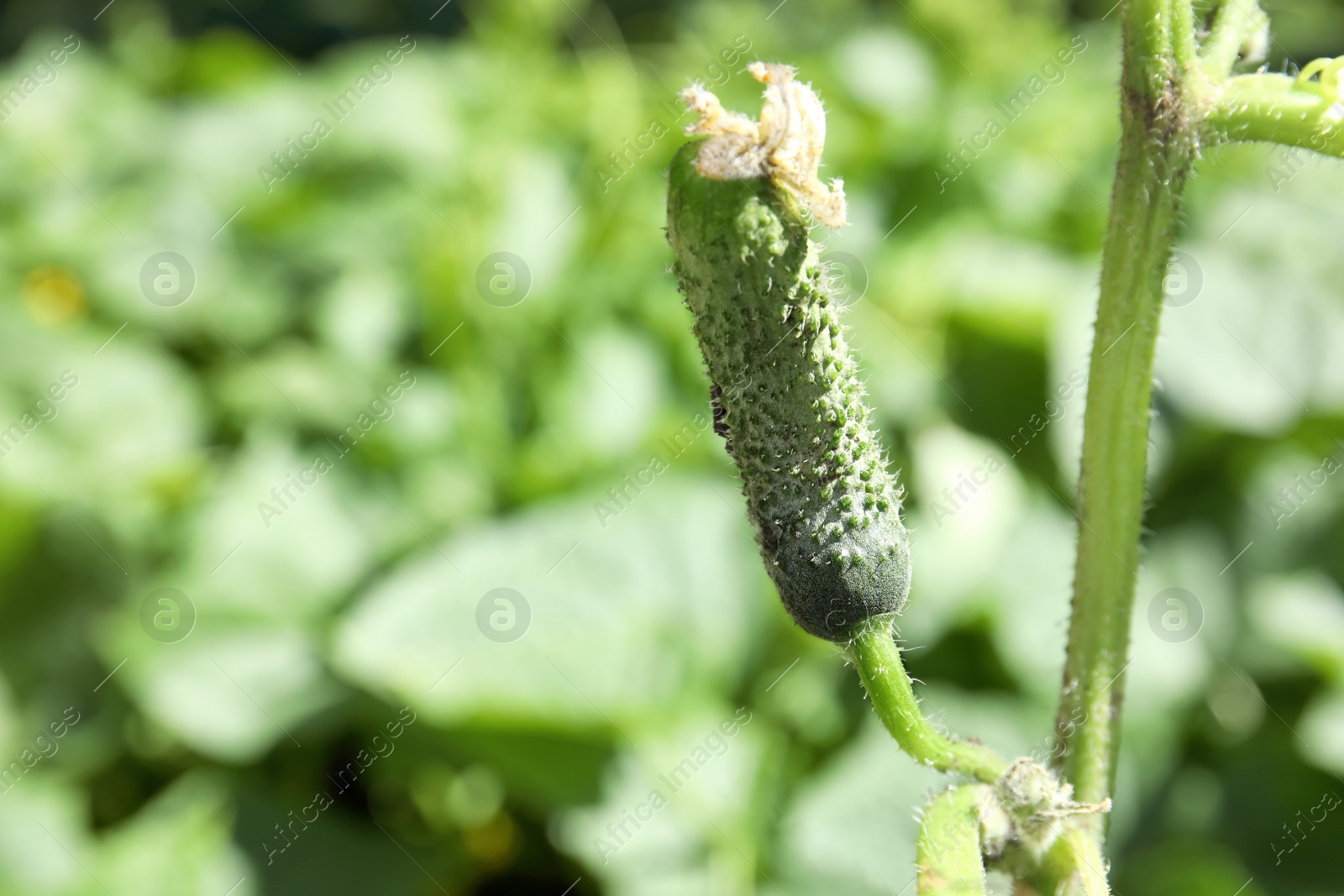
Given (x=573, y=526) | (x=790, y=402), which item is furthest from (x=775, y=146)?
(x=573, y=526)

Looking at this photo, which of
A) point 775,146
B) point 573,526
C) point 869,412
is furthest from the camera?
point 573,526

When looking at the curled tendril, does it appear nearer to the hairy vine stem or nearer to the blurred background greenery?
the hairy vine stem

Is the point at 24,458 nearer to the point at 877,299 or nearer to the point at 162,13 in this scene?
the point at 877,299

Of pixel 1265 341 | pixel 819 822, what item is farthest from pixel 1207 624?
pixel 819 822

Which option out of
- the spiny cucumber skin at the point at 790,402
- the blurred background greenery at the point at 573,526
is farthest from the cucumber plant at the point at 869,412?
the blurred background greenery at the point at 573,526

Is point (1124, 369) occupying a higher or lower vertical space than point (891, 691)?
higher

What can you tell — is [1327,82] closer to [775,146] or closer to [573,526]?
[775,146]
